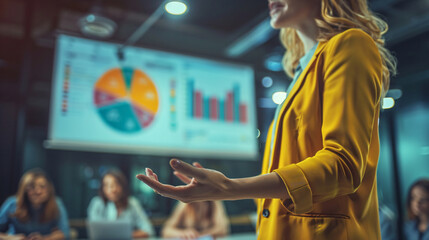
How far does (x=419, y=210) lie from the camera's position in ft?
10.9

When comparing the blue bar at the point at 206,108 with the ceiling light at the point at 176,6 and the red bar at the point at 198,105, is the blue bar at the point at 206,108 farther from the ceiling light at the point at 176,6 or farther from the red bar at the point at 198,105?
the ceiling light at the point at 176,6

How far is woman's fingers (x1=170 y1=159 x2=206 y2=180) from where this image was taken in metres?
0.56

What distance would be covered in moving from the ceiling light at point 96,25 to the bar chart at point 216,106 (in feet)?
3.25

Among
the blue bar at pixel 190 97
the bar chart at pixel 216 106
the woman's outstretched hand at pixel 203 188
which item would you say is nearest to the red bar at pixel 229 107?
the bar chart at pixel 216 106

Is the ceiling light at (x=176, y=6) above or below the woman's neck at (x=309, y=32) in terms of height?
above

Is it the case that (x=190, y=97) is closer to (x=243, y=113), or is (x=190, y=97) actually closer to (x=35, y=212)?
(x=243, y=113)

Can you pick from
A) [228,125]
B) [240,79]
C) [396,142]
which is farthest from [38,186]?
[396,142]

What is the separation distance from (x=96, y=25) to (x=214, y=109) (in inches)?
58.5

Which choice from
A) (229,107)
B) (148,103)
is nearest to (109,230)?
(148,103)

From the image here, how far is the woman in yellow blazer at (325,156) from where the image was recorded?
1.95 feet

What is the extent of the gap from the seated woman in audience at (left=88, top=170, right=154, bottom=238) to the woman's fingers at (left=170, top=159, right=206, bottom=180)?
3.29 metres

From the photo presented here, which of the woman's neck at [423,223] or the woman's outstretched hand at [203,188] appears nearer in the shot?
the woman's outstretched hand at [203,188]

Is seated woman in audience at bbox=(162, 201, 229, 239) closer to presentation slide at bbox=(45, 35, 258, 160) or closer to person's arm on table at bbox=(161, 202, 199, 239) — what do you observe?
person's arm on table at bbox=(161, 202, 199, 239)

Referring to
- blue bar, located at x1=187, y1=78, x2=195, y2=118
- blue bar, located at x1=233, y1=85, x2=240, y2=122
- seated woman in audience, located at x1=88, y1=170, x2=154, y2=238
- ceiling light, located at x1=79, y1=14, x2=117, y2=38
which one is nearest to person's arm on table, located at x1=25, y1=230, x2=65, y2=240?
seated woman in audience, located at x1=88, y1=170, x2=154, y2=238
